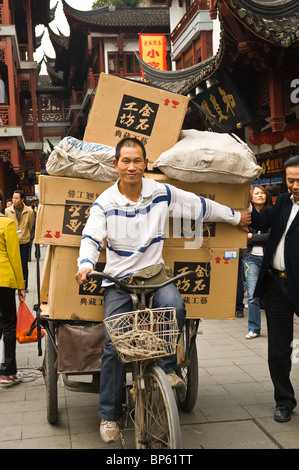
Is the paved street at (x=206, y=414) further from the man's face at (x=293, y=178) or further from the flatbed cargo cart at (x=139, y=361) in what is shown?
the man's face at (x=293, y=178)

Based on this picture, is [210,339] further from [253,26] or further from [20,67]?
[20,67]

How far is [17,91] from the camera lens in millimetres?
27750

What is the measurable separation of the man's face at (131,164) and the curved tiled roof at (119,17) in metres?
31.4

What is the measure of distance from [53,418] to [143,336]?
5.71 feet

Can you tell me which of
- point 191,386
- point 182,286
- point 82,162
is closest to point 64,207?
point 82,162

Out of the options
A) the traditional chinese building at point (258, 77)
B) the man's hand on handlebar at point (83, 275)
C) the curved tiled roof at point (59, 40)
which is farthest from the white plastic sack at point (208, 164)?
the curved tiled roof at point (59, 40)

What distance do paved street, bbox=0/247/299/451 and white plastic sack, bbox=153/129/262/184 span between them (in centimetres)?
128

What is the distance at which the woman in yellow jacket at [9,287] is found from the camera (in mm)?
5641

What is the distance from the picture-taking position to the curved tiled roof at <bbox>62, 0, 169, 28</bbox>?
109ft

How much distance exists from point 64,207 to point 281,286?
1.71 m

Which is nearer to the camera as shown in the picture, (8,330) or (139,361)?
(139,361)

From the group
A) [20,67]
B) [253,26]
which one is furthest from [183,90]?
[20,67]

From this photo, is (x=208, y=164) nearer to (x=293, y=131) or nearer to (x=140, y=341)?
(x=140, y=341)

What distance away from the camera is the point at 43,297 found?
504 cm
